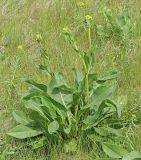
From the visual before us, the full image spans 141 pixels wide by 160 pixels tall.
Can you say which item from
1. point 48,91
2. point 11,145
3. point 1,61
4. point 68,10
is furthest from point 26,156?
point 68,10

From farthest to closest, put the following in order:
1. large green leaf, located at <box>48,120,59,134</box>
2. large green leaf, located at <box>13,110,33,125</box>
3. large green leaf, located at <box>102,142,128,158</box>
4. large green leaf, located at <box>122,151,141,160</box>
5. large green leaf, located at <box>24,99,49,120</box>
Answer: large green leaf, located at <box>13,110,33,125</box> → large green leaf, located at <box>24,99,49,120</box> → large green leaf, located at <box>48,120,59,134</box> → large green leaf, located at <box>102,142,128,158</box> → large green leaf, located at <box>122,151,141,160</box>

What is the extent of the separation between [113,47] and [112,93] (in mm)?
1115

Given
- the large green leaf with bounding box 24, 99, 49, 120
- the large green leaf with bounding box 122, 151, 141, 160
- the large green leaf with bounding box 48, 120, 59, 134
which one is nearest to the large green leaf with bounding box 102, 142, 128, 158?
the large green leaf with bounding box 122, 151, 141, 160

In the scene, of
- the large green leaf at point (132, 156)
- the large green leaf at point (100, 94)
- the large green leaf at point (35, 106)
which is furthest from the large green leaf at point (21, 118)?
the large green leaf at point (132, 156)

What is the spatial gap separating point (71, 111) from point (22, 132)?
41cm

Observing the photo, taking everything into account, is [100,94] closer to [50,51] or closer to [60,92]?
[60,92]

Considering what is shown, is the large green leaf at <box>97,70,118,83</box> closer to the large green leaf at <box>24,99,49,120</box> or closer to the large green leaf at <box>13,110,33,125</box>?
the large green leaf at <box>24,99,49,120</box>

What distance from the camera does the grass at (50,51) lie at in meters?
3.61

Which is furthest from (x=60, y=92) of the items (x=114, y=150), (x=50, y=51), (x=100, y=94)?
(x=50, y=51)

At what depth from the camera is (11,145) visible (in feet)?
11.6

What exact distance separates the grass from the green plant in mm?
125

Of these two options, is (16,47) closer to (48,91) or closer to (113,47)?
(113,47)

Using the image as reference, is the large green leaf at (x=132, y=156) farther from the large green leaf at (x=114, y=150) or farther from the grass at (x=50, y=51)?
the grass at (x=50, y=51)

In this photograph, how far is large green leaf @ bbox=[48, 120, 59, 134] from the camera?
3.29m
